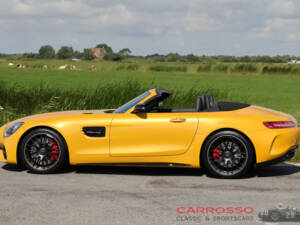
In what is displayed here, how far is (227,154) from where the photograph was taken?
281 inches

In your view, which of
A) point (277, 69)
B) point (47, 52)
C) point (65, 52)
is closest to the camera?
point (277, 69)

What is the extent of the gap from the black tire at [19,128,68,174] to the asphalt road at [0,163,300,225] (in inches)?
5.9

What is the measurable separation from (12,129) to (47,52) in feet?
619

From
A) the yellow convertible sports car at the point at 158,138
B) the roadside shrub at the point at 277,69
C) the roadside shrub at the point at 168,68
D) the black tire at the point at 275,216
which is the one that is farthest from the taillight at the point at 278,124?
the roadside shrub at the point at 168,68

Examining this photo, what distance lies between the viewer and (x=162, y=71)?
7544 cm

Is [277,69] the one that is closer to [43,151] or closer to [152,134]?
[152,134]

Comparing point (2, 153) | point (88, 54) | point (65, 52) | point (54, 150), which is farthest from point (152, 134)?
point (65, 52)

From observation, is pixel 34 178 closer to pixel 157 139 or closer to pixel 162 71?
pixel 157 139

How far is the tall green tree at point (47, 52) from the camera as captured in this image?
625ft

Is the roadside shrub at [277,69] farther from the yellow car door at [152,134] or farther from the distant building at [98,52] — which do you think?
the distant building at [98,52]

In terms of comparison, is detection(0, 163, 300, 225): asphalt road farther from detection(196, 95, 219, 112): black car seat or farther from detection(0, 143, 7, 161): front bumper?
detection(196, 95, 219, 112): black car seat

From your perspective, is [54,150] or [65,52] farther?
[65,52]

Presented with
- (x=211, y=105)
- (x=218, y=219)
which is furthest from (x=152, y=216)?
(x=211, y=105)

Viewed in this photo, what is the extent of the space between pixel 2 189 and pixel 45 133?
117 centimetres
